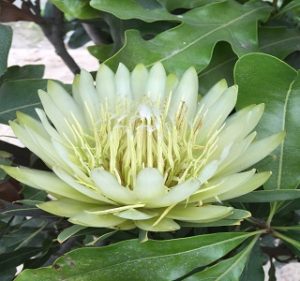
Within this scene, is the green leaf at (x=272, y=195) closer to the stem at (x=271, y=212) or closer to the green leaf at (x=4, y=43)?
the stem at (x=271, y=212)

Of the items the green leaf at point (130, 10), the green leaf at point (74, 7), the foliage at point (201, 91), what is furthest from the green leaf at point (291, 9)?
the green leaf at point (74, 7)

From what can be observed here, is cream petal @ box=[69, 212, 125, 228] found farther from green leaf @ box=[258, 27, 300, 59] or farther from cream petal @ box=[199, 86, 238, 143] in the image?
green leaf @ box=[258, 27, 300, 59]

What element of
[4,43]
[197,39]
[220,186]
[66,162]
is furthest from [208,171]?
[4,43]

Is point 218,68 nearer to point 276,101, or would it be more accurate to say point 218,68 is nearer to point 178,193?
point 276,101

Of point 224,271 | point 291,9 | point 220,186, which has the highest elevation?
point 291,9

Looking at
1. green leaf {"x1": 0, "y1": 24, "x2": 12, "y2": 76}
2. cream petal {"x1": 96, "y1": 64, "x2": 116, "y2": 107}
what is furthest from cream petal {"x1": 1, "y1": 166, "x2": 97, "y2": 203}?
green leaf {"x1": 0, "y1": 24, "x2": 12, "y2": 76}

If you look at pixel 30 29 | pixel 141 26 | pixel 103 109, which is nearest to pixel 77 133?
pixel 103 109
